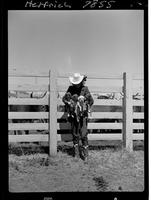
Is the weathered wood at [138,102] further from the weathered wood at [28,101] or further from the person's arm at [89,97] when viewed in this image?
the weathered wood at [28,101]

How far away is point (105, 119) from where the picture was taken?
5.03 feet

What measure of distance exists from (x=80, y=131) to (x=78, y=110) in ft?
0.29

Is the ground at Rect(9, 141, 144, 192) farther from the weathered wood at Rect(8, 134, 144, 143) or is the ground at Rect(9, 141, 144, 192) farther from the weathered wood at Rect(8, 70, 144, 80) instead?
the weathered wood at Rect(8, 70, 144, 80)

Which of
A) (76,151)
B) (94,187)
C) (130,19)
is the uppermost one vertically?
(130,19)

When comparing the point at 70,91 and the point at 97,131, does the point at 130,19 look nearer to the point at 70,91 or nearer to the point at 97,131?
the point at 70,91

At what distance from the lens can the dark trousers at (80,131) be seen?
1.49m

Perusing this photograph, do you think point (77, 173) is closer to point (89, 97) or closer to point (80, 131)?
point (80, 131)

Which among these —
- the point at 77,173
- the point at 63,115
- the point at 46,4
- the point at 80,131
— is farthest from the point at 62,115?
the point at 46,4

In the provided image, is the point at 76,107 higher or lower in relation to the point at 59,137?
higher

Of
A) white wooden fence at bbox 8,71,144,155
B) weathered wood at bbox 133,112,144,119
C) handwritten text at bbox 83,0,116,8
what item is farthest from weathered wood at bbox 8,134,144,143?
handwritten text at bbox 83,0,116,8

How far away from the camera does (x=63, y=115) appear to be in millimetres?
1542
